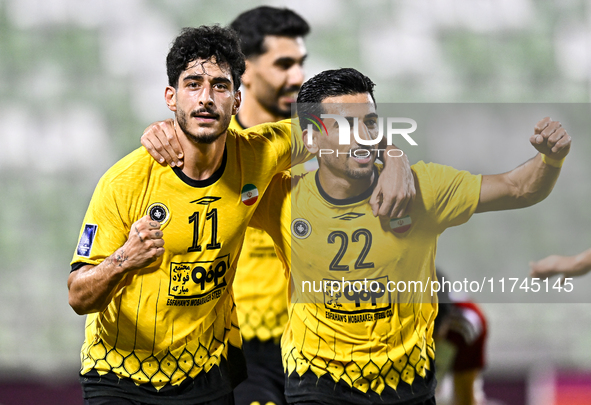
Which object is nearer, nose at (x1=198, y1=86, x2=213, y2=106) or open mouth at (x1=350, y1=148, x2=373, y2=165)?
nose at (x1=198, y1=86, x2=213, y2=106)

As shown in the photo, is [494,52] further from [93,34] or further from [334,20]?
[93,34]

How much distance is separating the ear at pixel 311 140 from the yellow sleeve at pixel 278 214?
16cm

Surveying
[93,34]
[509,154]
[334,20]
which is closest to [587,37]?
[509,154]

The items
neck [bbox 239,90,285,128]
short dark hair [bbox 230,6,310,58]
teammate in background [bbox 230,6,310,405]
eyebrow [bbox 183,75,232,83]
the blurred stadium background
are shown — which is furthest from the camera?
the blurred stadium background

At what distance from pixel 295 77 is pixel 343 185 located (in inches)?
66.2

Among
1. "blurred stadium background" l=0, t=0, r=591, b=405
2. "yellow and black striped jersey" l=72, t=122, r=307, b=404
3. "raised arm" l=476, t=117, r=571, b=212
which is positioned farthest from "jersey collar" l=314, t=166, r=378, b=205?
"blurred stadium background" l=0, t=0, r=591, b=405

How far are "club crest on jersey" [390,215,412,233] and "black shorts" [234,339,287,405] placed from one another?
1259 mm

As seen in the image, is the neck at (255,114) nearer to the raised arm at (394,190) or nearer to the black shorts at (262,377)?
the black shorts at (262,377)

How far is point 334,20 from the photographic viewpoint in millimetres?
7895

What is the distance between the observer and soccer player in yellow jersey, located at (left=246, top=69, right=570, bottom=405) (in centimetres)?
267

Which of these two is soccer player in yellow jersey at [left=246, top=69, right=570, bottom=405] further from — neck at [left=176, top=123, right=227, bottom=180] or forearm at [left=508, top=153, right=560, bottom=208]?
neck at [left=176, top=123, right=227, bottom=180]

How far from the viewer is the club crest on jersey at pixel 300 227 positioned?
2.80 meters

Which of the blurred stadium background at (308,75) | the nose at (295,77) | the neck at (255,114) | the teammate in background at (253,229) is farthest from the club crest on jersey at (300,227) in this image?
the blurred stadium background at (308,75)

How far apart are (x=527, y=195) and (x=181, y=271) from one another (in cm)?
138
